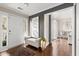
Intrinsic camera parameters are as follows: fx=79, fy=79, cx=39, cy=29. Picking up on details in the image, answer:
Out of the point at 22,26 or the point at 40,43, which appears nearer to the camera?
the point at 40,43

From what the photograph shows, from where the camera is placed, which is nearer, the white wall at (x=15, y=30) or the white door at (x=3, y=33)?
the white door at (x=3, y=33)

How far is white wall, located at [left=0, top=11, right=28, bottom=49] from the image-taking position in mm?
2498

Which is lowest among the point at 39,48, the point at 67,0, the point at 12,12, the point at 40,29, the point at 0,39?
the point at 39,48

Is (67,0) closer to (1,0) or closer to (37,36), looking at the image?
(1,0)

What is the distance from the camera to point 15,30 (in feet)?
9.02

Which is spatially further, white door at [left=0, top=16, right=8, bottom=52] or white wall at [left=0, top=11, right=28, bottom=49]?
white wall at [left=0, top=11, right=28, bottom=49]

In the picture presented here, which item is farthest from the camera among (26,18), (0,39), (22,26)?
(22,26)

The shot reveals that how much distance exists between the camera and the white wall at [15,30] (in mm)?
2498

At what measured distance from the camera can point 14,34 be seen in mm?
2697

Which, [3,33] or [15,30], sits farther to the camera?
[15,30]

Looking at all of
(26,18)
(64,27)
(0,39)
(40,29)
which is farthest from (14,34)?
(64,27)

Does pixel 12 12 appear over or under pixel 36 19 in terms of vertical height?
over

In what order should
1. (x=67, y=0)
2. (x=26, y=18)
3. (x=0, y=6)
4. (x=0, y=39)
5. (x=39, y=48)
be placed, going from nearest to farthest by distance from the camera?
(x=67, y=0) → (x=0, y=6) → (x=0, y=39) → (x=39, y=48) → (x=26, y=18)

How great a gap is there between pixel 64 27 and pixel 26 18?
2.90 m
